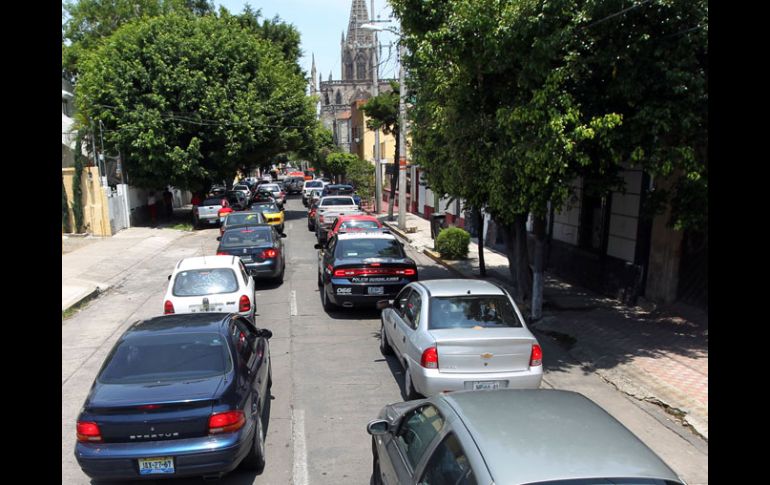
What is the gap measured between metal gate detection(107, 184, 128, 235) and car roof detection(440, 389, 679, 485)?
25.3 m

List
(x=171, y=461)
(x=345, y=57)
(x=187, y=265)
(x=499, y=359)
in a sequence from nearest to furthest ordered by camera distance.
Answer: (x=171, y=461) < (x=499, y=359) < (x=187, y=265) < (x=345, y=57)

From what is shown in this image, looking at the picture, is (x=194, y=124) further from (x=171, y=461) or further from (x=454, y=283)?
(x=171, y=461)

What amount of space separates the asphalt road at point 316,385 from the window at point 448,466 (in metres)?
2.18

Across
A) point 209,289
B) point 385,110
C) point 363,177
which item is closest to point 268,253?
point 209,289

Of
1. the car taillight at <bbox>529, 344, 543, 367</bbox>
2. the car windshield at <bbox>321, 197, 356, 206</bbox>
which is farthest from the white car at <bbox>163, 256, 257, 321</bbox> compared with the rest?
the car windshield at <bbox>321, 197, 356, 206</bbox>

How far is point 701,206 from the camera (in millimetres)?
8969

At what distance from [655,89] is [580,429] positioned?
6.47 m

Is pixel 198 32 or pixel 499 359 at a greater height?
pixel 198 32

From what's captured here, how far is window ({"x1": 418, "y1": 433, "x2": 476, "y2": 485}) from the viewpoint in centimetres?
353

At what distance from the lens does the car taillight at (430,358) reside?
694 cm

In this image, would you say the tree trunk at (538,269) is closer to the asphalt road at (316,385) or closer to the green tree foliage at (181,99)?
the asphalt road at (316,385)

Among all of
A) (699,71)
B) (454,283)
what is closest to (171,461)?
(454,283)

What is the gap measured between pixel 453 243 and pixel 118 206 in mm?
17187

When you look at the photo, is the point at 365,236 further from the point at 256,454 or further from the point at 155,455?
the point at 155,455
